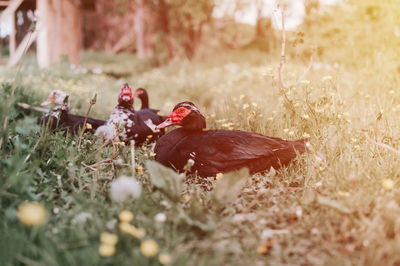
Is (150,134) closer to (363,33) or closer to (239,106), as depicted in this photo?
(239,106)

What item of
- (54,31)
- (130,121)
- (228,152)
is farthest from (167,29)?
(228,152)

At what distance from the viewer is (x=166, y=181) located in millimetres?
2309

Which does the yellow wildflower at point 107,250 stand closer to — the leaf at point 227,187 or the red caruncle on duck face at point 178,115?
the leaf at point 227,187

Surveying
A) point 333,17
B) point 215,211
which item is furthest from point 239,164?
point 333,17

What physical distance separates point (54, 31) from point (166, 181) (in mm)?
11623

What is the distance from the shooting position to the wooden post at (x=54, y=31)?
11.6 metres

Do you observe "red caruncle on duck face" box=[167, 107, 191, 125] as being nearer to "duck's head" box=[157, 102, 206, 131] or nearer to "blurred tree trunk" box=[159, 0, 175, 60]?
"duck's head" box=[157, 102, 206, 131]

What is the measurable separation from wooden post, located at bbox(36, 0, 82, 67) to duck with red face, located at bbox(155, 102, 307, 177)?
8.85 meters

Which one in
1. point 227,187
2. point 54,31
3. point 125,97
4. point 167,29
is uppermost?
point 167,29

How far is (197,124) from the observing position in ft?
11.2

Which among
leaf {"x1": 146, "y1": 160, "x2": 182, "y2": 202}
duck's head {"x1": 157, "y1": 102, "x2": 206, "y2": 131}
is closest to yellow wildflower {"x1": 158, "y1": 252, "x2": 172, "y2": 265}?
leaf {"x1": 146, "y1": 160, "x2": 182, "y2": 202}

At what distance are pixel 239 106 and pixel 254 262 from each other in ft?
10.6

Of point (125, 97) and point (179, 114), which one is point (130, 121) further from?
point (179, 114)

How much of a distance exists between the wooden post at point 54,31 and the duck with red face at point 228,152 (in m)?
8.85
